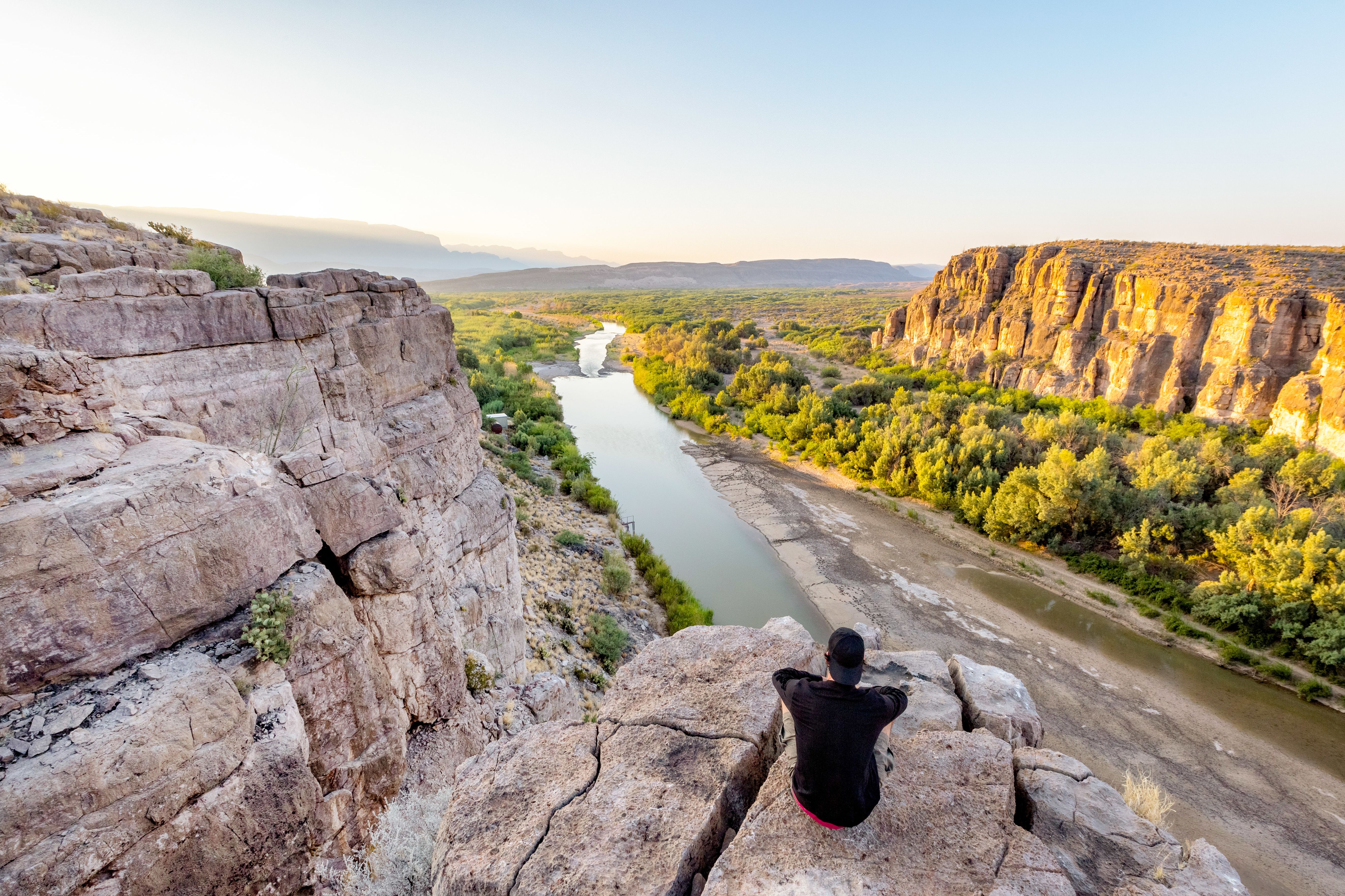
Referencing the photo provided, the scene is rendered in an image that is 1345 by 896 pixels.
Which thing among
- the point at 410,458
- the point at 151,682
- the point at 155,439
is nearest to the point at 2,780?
the point at 151,682

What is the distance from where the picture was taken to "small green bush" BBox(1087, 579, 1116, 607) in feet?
55.5

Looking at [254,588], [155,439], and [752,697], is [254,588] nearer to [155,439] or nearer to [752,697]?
[155,439]

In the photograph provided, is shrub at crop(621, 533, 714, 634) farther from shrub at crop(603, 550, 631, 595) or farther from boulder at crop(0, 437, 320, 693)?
boulder at crop(0, 437, 320, 693)

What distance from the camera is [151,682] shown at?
3.62 meters

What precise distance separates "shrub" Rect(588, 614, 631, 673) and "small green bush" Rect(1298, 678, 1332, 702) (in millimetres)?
16664

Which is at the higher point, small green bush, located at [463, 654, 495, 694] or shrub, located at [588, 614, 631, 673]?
small green bush, located at [463, 654, 495, 694]

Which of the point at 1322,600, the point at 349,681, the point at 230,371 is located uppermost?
the point at 230,371

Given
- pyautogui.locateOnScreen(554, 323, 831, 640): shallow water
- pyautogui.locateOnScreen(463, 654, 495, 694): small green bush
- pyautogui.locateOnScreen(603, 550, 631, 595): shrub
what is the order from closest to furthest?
pyautogui.locateOnScreen(463, 654, 495, 694): small green bush → pyautogui.locateOnScreen(603, 550, 631, 595): shrub → pyautogui.locateOnScreen(554, 323, 831, 640): shallow water

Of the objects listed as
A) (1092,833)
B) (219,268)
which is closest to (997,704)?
(1092,833)

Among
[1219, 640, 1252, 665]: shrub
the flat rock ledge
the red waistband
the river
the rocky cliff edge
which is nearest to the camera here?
the flat rock ledge

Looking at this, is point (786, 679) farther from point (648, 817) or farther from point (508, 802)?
point (508, 802)

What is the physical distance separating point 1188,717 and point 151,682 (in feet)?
63.6

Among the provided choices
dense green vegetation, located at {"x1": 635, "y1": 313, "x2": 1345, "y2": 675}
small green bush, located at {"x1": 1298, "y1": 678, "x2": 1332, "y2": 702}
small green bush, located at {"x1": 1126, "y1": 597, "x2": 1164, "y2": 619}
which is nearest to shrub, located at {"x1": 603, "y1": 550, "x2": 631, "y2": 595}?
dense green vegetation, located at {"x1": 635, "y1": 313, "x2": 1345, "y2": 675}

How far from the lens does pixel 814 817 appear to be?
357cm
